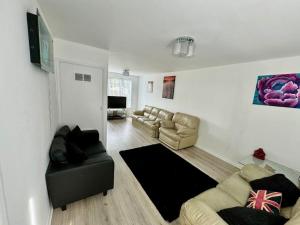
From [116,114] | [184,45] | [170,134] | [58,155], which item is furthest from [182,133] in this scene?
[116,114]

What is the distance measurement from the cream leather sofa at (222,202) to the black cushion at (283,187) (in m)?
0.08

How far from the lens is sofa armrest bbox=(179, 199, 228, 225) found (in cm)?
104

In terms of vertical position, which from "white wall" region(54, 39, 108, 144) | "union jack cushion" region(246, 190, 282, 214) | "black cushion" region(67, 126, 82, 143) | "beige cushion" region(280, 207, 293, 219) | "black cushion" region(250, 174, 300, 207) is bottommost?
"beige cushion" region(280, 207, 293, 219)

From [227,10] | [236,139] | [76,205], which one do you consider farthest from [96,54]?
[236,139]

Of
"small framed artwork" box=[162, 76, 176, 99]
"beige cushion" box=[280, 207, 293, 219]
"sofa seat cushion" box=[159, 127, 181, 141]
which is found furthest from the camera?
"small framed artwork" box=[162, 76, 176, 99]

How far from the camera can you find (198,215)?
112cm

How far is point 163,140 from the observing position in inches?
163

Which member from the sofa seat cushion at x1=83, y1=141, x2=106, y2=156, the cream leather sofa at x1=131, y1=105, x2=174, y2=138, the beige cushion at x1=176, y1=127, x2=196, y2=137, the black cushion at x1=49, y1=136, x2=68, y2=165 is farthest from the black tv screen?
the black cushion at x1=49, y1=136, x2=68, y2=165

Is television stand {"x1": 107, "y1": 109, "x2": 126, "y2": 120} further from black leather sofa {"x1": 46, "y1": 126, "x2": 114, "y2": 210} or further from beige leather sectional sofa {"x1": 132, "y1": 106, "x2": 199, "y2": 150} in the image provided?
black leather sofa {"x1": 46, "y1": 126, "x2": 114, "y2": 210}

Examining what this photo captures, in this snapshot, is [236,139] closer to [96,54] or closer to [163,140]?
[163,140]

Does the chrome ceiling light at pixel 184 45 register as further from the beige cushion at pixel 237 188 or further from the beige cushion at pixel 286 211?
the beige cushion at pixel 286 211

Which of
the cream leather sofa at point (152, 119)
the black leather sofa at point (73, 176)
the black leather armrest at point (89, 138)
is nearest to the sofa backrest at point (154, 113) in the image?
the cream leather sofa at point (152, 119)

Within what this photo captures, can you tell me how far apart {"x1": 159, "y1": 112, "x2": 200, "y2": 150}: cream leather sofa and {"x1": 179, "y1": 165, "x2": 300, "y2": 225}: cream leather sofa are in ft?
5.92

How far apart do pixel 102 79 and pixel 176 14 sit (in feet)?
7.33
